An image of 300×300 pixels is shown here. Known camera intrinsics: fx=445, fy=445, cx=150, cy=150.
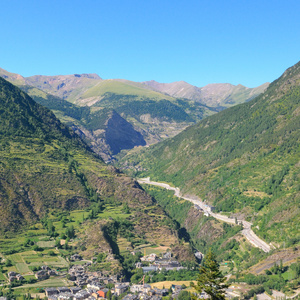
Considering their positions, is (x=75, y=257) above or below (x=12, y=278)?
below

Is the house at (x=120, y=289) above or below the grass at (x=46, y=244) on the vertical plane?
below

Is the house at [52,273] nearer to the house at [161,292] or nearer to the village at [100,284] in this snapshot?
the village at [100,284]

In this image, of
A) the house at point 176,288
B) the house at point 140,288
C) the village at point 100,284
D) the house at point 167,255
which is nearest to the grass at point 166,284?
the village at point 100,284

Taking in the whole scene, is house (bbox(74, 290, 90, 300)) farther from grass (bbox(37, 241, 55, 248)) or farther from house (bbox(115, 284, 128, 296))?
grass (bbox(37, 241, 55, 248))

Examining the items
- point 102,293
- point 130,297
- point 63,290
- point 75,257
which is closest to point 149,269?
point 102,293

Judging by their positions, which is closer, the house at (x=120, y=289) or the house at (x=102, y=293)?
the house at (x=102, y=293)

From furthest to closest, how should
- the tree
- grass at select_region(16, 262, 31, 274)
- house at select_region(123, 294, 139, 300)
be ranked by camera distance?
grass at select_region(16, 262, 31, 274) → house at select_region(123, 294, 139, 300) → the tree

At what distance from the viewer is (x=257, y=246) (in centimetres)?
17162

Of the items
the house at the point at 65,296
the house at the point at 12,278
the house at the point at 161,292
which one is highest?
the house at the point at 12,278

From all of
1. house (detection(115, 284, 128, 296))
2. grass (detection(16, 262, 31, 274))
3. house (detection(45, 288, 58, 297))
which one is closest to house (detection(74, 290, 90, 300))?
house (detection(45, 288, 58, 297))

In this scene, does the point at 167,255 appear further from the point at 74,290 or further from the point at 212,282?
the point at 212,282

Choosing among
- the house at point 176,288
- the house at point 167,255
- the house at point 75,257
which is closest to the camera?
the house at point 176,288

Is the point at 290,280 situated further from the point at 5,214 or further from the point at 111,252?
the point at 5,214

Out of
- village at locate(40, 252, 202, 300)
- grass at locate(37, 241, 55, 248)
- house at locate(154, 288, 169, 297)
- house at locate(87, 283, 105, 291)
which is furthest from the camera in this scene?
grass at locate(37, 241, 55, 248)
